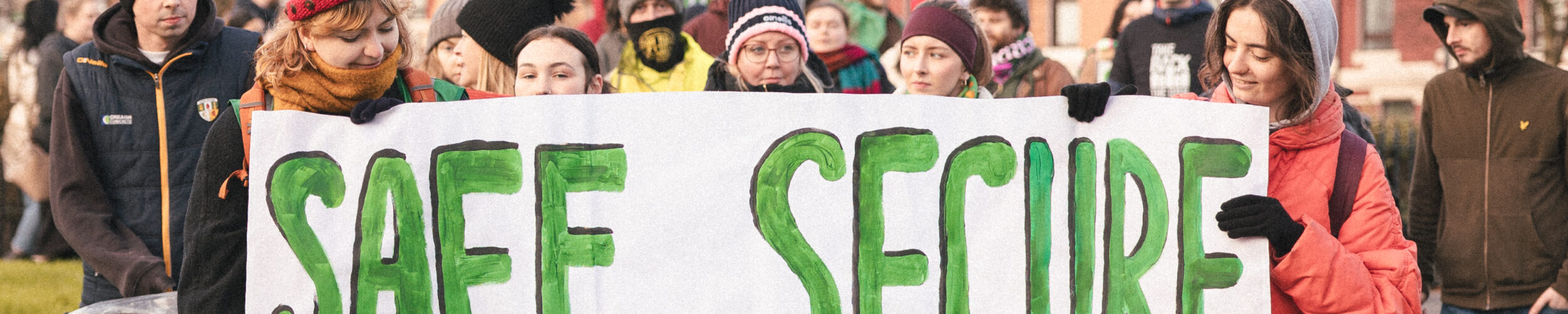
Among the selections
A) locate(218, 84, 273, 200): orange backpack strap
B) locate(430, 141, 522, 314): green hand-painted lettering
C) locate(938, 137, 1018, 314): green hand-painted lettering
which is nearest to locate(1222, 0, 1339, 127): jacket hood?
locate(938, 137, 1018, 314): green hand-painted lettering

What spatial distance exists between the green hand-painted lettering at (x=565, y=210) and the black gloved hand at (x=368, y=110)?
0.31m

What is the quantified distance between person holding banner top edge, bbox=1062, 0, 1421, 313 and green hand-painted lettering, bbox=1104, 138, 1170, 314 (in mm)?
106

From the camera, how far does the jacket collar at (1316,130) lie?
8.33ft

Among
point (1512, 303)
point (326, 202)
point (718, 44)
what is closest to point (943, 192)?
A: point (326, 202)

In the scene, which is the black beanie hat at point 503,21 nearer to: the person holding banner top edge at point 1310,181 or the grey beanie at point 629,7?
the grey beanie at point 629,7

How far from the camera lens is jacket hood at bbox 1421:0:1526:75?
4250 millimetres

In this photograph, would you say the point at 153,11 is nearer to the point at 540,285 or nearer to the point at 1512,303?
the point at 540,285

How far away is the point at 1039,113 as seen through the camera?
2625 millimetres

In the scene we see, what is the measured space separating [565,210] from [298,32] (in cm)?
62

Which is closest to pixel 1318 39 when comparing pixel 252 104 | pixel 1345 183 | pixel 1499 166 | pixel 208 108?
pixel 1345 183

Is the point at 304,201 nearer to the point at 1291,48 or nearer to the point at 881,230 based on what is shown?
the point at 881,230

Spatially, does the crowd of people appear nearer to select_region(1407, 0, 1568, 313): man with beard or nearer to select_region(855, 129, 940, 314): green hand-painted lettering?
select_region(1407, 0, 1568, 313): man with beard

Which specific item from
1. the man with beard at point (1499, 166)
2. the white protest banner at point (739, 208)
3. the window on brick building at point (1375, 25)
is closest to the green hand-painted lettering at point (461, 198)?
the white protest banner at point (739, 208)

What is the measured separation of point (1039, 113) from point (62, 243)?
23.7 ft
